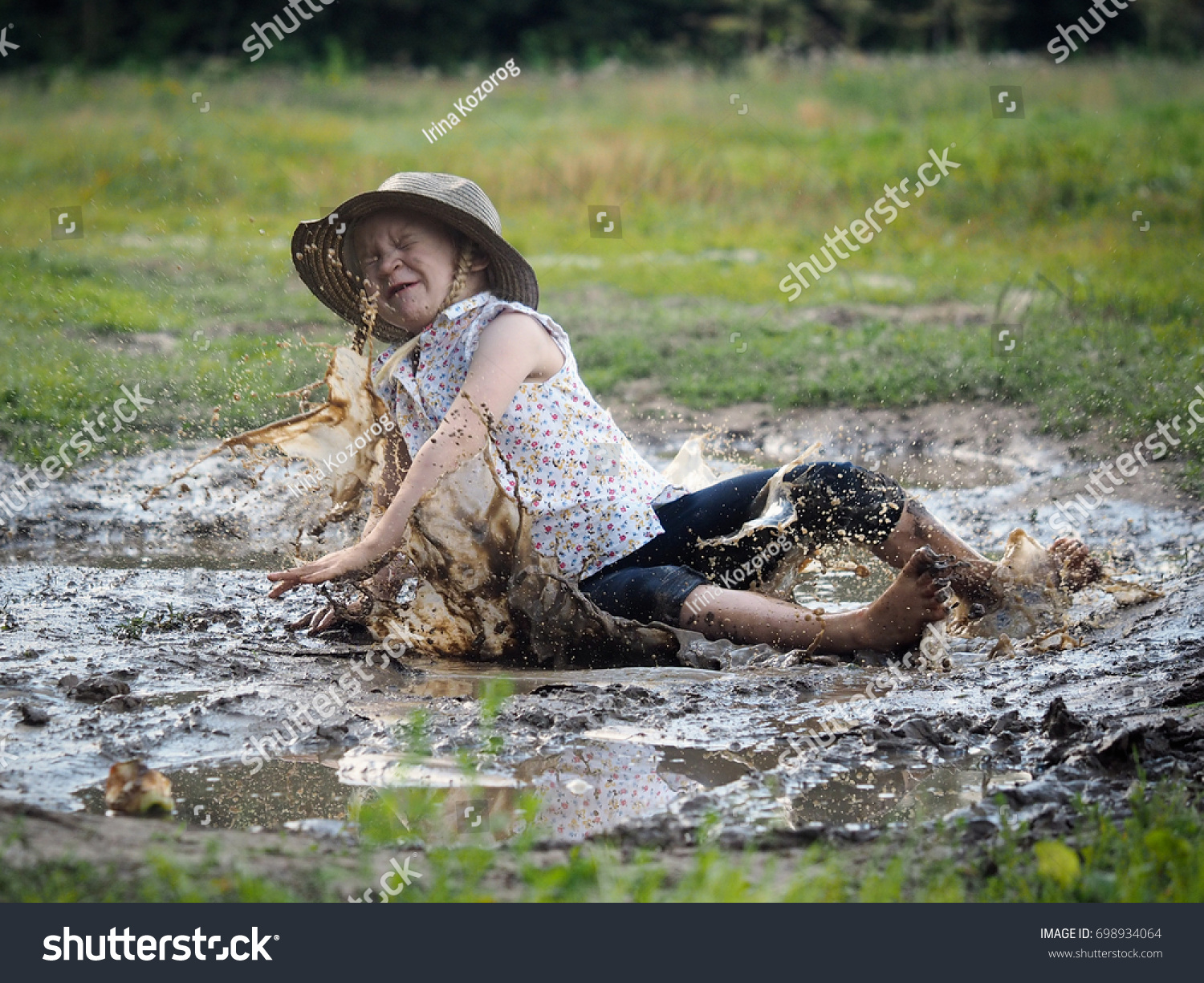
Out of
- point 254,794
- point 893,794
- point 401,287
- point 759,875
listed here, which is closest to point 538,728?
point 254,794

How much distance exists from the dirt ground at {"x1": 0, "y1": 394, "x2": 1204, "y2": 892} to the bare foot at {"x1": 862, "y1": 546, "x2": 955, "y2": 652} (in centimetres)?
9

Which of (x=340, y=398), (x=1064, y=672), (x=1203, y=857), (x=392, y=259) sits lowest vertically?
(x=1064, y=672)

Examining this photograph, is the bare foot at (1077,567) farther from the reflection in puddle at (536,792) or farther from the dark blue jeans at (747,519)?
the reflection in puddle at (536,792)

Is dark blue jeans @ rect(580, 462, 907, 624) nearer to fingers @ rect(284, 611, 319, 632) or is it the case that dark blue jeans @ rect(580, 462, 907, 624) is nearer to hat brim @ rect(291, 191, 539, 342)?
hat brim @ rect(291, 191, 539, 342)

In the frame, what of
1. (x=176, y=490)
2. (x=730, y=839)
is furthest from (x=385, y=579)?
(x=176, y=490)

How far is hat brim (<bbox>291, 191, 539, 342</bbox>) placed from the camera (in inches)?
149

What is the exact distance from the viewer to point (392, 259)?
12.5ft

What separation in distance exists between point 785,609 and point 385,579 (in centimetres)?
120

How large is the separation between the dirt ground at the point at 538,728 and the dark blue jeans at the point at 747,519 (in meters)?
0.34

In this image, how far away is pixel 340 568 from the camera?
11.6 ft

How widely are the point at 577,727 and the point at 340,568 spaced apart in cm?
83

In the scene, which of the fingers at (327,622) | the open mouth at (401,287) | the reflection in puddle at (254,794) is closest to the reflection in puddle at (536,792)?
the reflection in puddle at (254,794)
